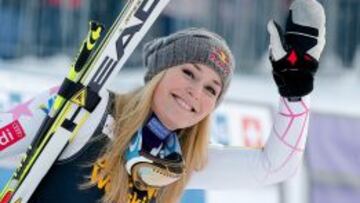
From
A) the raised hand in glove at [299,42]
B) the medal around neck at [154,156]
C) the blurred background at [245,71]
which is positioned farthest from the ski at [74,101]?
the blurred background at [245,71]

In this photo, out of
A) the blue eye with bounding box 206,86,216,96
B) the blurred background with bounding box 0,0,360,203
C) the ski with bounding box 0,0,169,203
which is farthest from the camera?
the blurred background with bounding box 0,0,360,203

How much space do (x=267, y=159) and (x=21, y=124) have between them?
0.68m

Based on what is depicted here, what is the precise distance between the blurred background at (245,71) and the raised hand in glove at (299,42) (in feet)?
5.44

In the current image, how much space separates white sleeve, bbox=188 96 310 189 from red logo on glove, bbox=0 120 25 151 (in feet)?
1.75

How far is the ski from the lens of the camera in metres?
2.57

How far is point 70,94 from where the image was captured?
257 cm

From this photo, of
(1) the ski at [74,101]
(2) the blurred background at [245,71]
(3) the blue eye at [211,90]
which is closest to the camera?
(1) the ski at [74,101]

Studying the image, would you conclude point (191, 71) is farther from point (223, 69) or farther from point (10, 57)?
point (10, 57)

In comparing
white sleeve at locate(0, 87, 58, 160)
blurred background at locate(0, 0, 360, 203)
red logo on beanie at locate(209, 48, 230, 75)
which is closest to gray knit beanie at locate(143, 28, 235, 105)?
red logo on beanie at locate(209, 48, 230, 75)

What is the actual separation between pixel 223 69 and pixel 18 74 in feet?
6.95

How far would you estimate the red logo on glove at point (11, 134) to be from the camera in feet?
8.62

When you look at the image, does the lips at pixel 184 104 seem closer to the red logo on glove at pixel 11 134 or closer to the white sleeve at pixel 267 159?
the white sleeve at pixel 267 159

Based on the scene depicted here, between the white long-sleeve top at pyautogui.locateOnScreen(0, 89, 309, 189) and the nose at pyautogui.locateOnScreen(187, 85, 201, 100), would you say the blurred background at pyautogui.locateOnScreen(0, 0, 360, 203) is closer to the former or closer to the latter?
the white long-sleeve top at pyautogui.locateOnScreen(0, 89, 309, 189)

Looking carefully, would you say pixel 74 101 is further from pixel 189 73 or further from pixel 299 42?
pixel 299 42
